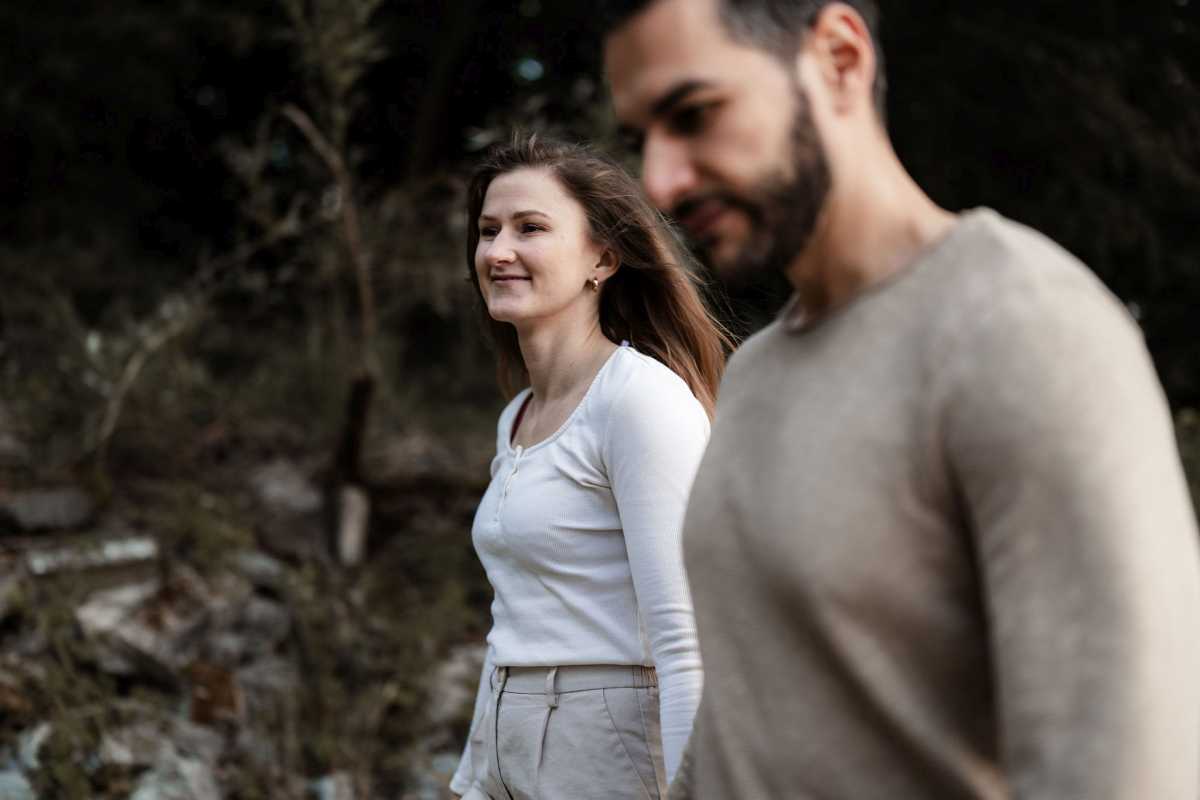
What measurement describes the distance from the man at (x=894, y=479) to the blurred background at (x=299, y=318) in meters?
2.01

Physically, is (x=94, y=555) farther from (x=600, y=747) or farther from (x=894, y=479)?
(x=894, y=479)

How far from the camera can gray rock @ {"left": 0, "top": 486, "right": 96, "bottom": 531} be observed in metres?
5.11

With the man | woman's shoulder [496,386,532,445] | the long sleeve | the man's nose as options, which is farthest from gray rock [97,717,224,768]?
the man's nose

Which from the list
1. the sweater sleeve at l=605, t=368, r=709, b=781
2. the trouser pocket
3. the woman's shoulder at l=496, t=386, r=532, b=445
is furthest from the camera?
the woman's shoulder at l=496, t=386, r=532, b=445

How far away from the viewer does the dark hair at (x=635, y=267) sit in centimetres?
238

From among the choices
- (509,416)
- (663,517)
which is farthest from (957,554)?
(509,416)

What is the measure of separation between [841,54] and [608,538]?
1.07 meters

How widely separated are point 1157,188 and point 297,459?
14.5 ft

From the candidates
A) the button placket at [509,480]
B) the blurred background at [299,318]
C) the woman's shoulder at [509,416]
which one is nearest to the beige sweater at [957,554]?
the button placket at [509,480]

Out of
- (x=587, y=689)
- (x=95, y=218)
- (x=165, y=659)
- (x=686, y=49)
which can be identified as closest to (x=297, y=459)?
(x=165, y=659)

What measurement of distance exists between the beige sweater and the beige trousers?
75cm

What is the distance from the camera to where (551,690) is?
204 centimetres

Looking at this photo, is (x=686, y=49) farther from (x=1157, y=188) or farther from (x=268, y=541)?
(x=1157, y=188)

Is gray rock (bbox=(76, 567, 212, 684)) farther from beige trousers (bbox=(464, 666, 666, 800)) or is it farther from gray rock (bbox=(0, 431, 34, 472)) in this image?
beige trousers (bbox=(464, 666, 666, 800))
